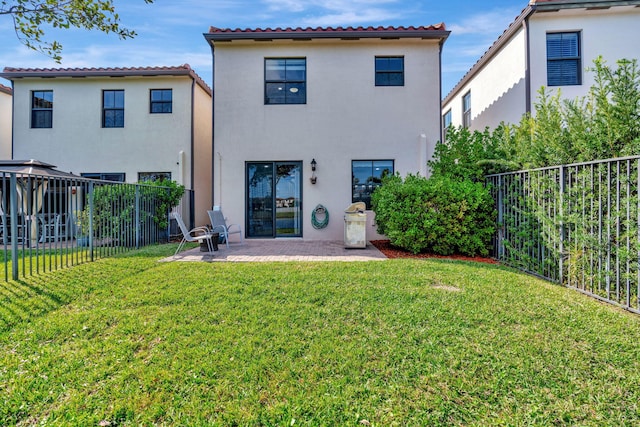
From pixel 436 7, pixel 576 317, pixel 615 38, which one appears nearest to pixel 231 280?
pixel 576 317

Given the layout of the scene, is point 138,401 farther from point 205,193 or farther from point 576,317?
point 205,193

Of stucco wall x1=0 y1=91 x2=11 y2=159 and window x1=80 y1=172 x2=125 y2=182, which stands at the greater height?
stucco wall x1=0 y1=91 x2=11 y2=159

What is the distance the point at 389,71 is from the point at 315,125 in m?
2.86

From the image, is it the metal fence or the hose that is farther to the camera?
the hose

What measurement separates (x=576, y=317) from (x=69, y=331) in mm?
5323

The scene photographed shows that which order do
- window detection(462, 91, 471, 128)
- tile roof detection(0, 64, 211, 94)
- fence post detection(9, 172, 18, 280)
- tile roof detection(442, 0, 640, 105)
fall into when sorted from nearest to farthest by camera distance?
1. fence post detection(9, 172, 18, 280)
2. tile roof detection(442, 0, 640, 105)
3. tile roof detection(0, 64, 211, 94)
4. window detection(462, 91, 471, 128)

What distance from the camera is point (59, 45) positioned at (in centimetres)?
547

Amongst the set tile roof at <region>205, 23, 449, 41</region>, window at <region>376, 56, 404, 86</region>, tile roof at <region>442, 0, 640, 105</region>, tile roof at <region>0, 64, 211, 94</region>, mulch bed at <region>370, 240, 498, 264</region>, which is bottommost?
mulch bed at <region>370, 240, 498, 264</region>

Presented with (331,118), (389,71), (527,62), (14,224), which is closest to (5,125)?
(14,224)

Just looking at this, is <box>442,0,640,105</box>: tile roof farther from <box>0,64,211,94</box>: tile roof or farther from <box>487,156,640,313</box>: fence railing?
<box>0,64,211,94</box>: tile roof

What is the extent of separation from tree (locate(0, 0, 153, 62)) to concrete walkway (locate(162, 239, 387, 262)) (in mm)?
4246

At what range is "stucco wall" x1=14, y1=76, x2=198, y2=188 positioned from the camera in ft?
37.9

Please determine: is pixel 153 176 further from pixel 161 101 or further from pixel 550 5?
pixel 550 5

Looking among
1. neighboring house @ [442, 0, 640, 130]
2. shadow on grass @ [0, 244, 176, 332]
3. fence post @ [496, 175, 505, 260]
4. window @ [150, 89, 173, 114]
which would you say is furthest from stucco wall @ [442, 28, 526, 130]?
window @ [150, 89, 173, 114]
